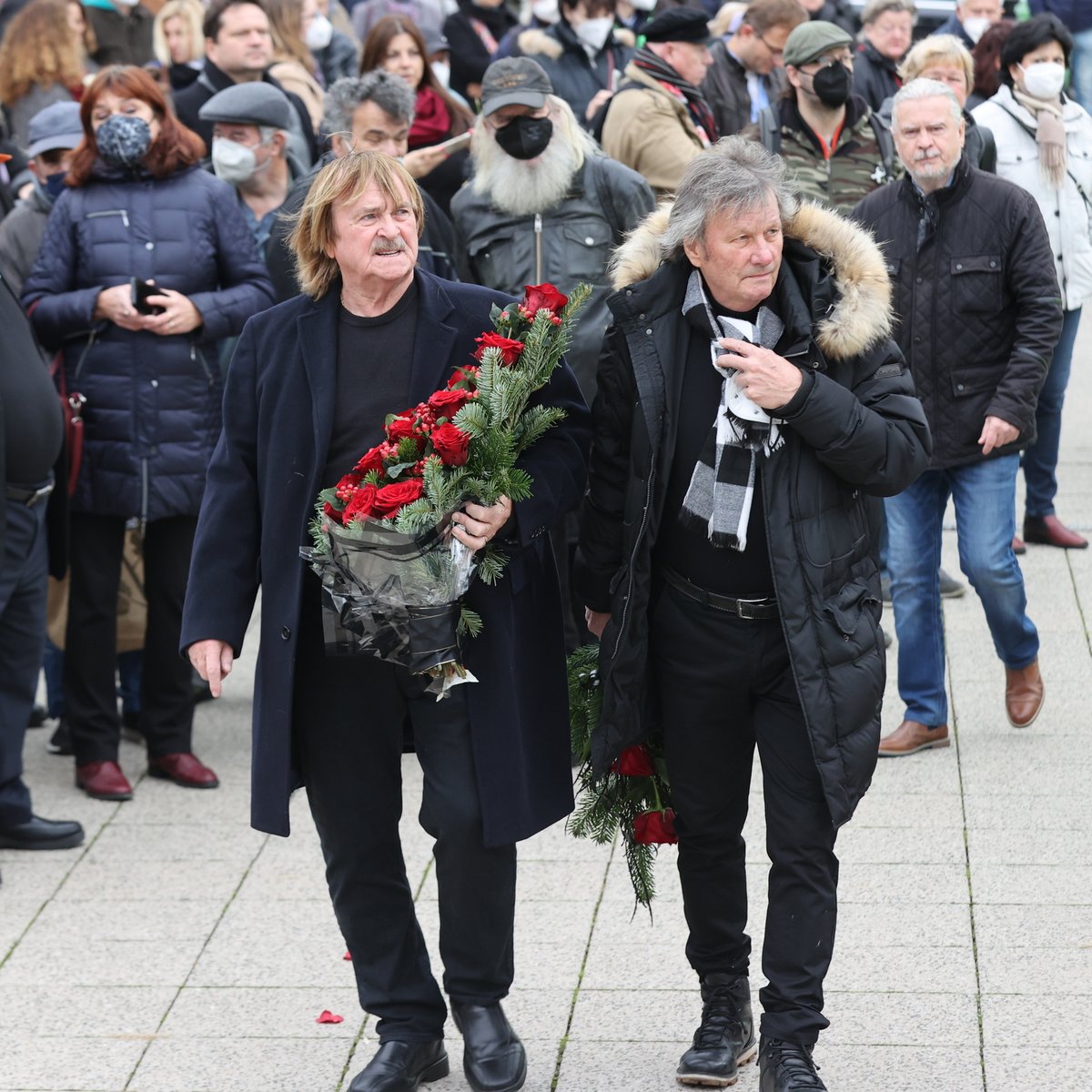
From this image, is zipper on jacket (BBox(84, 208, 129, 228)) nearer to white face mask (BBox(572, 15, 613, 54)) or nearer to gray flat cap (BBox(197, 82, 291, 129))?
gray flat cap (BBox(197, 82, 291, 129))

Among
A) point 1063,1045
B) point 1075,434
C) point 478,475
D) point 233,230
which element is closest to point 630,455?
point 478,475

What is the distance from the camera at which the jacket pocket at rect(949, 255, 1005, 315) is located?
586cm

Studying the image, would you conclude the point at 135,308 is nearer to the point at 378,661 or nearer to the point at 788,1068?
the point at 378,661

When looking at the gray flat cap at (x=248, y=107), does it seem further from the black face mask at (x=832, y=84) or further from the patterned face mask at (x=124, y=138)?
the black face mask at (x=832, y=84)

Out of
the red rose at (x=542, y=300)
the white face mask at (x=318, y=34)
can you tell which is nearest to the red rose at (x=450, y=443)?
the red rose at (x=542, y=300)

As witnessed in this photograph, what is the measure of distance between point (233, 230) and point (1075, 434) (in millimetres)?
5874

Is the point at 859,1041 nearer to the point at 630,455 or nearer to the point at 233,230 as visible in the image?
the point at 630,455

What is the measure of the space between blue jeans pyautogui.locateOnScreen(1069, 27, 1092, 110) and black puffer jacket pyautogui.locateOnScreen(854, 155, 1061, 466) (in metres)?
7.87

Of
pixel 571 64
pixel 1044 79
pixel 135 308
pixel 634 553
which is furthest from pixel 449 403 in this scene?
pixel 571 64

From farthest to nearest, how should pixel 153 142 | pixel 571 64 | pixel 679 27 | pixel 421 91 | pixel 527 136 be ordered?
pixel 571 64, pixel 421 91, pixel 679 27, pixel 527 136, pixel 153 142

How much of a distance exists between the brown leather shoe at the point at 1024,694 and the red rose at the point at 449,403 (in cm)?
323

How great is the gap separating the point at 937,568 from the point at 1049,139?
233cm

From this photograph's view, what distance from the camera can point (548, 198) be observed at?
624cm

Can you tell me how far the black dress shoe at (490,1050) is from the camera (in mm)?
4121
